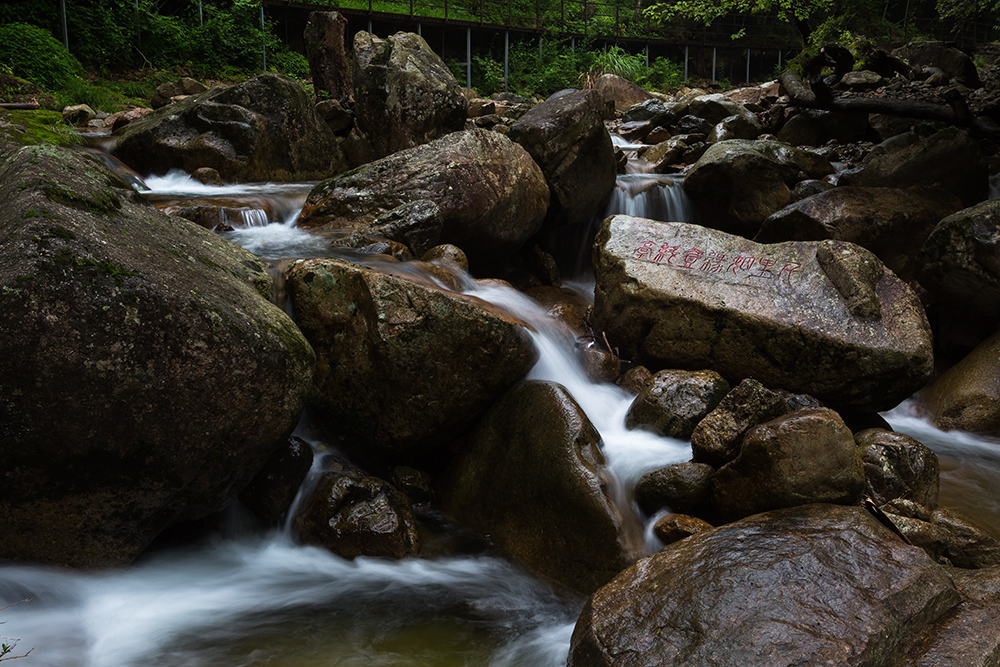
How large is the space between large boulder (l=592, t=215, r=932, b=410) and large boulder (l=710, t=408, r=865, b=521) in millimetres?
1571

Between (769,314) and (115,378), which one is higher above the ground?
(115,378)

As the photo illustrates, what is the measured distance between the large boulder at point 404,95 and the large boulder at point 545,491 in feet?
18.8

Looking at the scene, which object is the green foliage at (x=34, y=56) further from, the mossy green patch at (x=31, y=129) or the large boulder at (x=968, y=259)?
the large boulder at (x=968, y=259)

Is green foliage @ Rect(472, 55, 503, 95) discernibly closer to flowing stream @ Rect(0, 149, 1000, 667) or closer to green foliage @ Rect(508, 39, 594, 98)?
green foliage @ Rect(508, 39, 594, 98)

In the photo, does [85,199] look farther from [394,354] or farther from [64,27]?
[64,27]

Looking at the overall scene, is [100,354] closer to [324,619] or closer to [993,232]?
[324,619]

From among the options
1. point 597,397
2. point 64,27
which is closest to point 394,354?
point 597,397

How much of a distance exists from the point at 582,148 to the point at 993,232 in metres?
4.02

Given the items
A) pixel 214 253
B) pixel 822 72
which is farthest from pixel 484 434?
pixel 822 72

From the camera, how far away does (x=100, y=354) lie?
9.12ft

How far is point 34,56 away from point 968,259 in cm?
1658

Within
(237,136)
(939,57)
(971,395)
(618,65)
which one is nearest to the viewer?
(971,395)

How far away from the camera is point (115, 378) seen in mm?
2816

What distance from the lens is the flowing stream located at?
2959 mm
